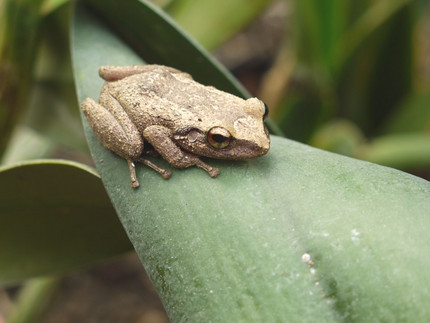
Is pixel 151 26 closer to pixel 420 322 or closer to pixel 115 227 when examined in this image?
pixel 115 227

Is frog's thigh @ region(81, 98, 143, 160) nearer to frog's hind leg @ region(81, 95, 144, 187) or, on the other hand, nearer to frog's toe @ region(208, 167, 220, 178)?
frog's hind leg @ region(81, 95, 144, 187)

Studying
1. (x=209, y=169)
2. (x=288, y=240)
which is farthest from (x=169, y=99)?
(x=288, y=240)

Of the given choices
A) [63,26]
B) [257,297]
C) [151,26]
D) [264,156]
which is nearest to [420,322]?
[257,297]

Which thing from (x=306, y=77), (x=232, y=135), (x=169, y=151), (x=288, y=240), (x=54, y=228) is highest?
(x=288, y=240)

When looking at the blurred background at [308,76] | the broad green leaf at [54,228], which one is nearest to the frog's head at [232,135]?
the broad green leaf at [54,228]

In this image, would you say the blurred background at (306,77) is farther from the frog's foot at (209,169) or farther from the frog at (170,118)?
the frog's foot at (209,169)

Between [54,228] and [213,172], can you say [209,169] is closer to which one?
[213,172]
